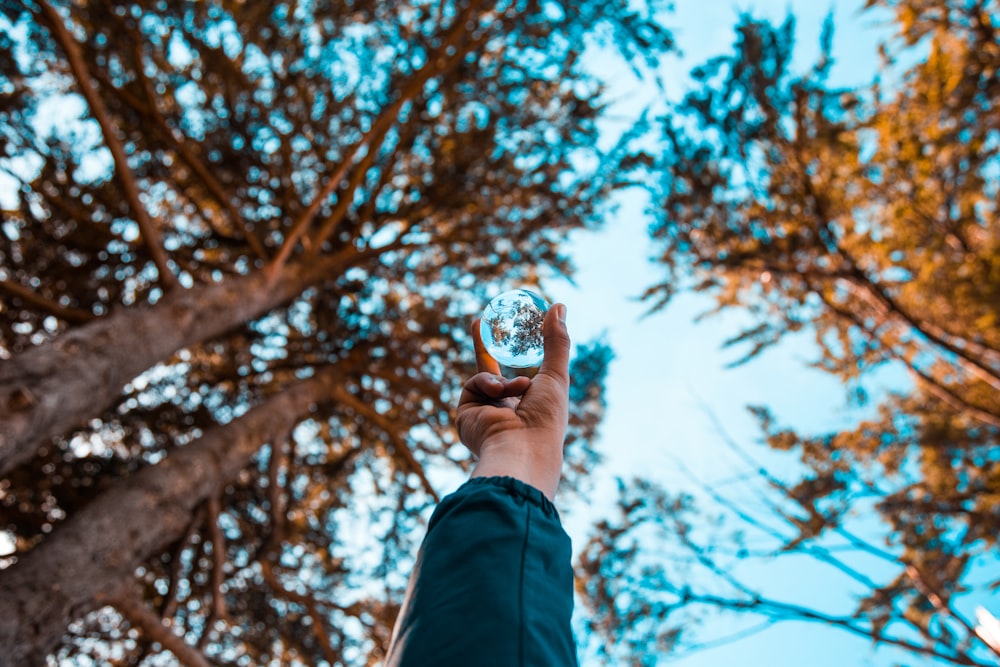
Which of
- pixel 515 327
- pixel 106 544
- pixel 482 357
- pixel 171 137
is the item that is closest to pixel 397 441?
pixel 106 544

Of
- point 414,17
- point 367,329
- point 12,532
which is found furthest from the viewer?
point 367,329

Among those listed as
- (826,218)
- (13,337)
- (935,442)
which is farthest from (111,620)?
Result: (935,442)

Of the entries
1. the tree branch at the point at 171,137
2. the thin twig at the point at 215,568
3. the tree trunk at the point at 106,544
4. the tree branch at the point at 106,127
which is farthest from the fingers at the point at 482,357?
the tree branch at the point at 171,137

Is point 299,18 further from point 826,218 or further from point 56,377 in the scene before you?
point 826,218

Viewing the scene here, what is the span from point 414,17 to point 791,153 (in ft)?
13.2

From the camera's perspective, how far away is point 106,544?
344 cm

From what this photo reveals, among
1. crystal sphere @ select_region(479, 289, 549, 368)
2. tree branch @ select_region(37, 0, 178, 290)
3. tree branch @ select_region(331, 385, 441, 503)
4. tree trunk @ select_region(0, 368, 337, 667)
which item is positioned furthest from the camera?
tree branch @ select_region(331, 385, 441, 503)

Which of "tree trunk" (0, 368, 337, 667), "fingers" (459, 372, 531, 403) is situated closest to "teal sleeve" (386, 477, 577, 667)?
"fingers" (459, 372, 531, 403)

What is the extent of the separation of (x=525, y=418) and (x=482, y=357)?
50cm

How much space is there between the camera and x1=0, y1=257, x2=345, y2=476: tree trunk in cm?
293

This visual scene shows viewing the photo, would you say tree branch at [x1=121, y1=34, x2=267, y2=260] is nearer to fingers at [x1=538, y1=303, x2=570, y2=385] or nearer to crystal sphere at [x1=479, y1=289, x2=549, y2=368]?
crystal sphere at [x1=479, y1=289, x2=549, y2=368]

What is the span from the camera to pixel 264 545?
602 cm

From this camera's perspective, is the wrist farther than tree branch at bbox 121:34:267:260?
No

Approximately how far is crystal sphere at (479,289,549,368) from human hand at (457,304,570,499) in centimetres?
24
